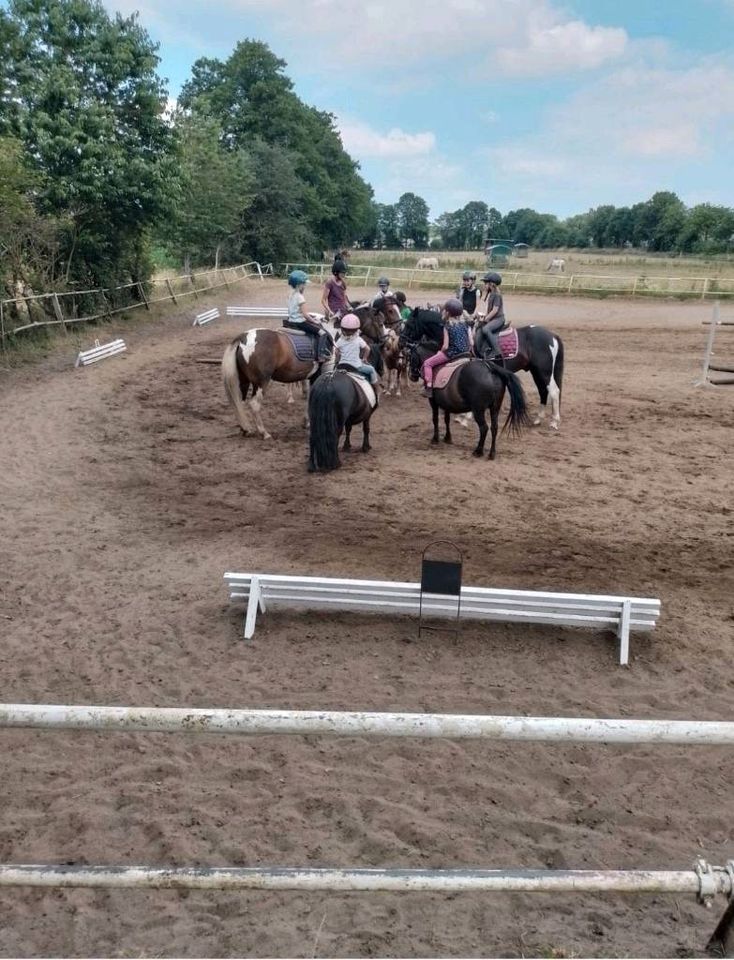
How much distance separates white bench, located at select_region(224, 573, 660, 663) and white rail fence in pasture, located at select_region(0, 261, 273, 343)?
12418mm

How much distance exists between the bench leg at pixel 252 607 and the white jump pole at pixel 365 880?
3741 mm

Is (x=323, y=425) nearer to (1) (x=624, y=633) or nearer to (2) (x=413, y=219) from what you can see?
(1) (x=624, y=633)

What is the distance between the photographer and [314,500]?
8188mm

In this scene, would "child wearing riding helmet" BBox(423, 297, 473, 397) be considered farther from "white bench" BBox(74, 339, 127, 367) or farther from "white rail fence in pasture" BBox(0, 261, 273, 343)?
"white rail fence in pasture" BBox(0, 261, 273, 343)

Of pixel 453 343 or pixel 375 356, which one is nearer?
pixel 453 343

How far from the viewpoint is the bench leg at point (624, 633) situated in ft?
17.2


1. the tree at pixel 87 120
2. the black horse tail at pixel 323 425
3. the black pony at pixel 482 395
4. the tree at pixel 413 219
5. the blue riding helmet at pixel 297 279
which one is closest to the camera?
the black horse tail at pixel 323 425

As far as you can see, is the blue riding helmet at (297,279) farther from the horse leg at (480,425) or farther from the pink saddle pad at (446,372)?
the horse leg at (480,425)

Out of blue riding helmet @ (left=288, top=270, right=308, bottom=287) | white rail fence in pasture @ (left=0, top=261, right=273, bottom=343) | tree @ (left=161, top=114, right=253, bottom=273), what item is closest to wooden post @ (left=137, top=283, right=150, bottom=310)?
white rail fence in pasture @ (left=0, top=261, right=273, bottom=343)

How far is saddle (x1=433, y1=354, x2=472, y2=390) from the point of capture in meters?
9.59

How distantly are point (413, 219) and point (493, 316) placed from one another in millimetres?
112636

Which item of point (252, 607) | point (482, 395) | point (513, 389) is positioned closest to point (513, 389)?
point (513, 389)

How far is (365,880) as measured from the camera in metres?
1.75

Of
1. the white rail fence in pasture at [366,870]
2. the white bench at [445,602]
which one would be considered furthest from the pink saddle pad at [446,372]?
the white rail fence in pasture at [366,870]
